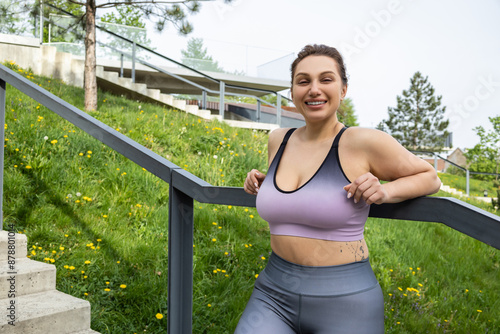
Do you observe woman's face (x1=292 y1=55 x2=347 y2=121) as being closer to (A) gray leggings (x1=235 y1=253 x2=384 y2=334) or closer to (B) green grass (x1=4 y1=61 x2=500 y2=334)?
(A) gray leggings (x1=235 y1=253 x2=384 y2=334)

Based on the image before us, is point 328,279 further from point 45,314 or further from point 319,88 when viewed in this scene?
point 45,314

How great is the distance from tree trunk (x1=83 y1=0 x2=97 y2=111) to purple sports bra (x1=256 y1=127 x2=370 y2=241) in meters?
7.48

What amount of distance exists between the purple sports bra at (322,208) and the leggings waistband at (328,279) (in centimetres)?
9

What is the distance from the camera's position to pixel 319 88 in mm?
1388

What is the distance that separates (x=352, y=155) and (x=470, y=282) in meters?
3.99

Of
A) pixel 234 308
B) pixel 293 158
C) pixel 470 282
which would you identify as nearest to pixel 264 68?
pixel 470 282

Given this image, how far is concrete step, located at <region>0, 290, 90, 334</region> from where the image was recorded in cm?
215

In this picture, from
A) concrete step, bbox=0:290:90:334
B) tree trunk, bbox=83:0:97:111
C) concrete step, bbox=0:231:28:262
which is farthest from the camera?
tree trunk, bbox=83:0:97:111

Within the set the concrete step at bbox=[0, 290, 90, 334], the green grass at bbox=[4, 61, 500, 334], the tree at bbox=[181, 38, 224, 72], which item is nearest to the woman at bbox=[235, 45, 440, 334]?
the concrete step at bbox=[0, 290, 90, 334]

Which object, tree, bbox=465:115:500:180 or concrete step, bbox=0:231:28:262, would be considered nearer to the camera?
concrete step, bbox=0:231:28:262

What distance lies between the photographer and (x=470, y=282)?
455 centimetres

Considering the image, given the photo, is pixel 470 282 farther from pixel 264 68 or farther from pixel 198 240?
pixel 264 68

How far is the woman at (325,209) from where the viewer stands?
1.26 metres

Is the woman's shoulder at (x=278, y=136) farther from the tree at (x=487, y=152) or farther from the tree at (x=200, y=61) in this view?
the tree at (x=487, y=152)
